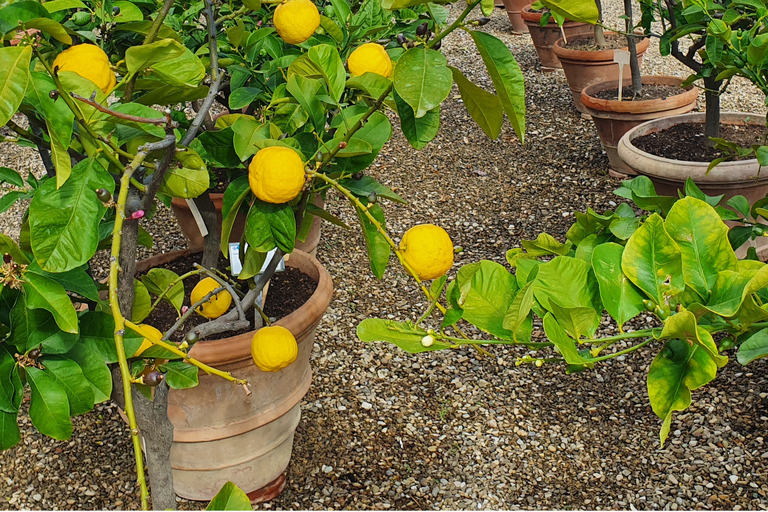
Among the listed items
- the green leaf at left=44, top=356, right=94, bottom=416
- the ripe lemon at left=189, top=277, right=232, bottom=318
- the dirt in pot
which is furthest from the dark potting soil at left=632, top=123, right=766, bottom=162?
the green leaf at left=44, top=356, right=94, bottom=416

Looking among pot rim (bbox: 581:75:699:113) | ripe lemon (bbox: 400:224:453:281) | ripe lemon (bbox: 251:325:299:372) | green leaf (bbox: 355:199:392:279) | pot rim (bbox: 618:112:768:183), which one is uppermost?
ripe lemon (bbox: 400:224:453:281)

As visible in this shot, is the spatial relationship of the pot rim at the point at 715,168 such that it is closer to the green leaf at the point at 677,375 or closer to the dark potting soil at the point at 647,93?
the dark potting soil at the point at 647,93

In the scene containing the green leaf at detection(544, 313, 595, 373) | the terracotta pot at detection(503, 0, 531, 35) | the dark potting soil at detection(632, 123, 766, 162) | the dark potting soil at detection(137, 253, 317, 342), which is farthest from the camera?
the terracotta pot at detection(503, 0, 531, 35)

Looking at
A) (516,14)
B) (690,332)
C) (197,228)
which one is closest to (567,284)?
(690,332)

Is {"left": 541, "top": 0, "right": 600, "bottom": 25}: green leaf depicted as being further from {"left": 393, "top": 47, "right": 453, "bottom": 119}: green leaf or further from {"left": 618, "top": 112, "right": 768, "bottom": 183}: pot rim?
{"left": 618, "top": 112, "right": 768, "bottom": 183}: pot rim

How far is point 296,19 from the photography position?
1.01 metres

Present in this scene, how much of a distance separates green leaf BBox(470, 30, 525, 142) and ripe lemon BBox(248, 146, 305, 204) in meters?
0.28

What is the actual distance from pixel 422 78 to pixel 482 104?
0.11 meters

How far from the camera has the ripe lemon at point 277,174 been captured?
34.5 inches

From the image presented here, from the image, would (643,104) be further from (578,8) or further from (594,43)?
Answer: (578,8)

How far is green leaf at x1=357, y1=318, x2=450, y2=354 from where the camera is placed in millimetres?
703

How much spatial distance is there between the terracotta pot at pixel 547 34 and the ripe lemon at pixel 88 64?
12.9 feet

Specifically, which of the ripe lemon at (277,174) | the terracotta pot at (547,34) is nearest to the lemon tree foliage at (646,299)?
the ripe lemon at (277,174)

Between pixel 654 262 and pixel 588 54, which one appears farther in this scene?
pixel 588 54
